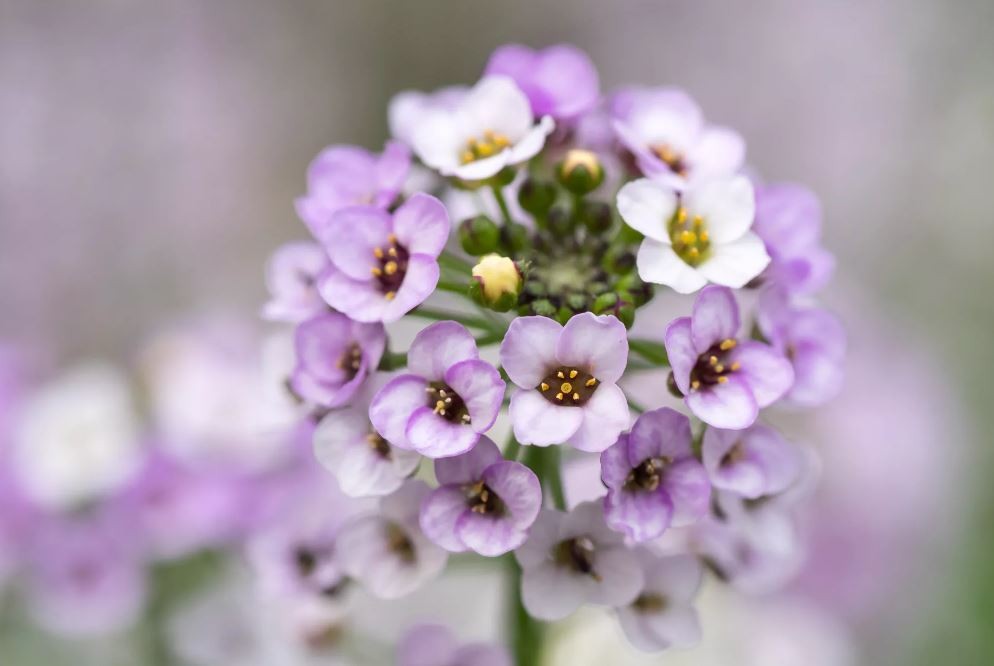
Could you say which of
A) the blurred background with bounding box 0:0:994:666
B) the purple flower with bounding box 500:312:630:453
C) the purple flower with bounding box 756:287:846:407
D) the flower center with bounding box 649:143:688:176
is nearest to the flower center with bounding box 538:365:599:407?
the purple flower with bounding box 500:312:630:453

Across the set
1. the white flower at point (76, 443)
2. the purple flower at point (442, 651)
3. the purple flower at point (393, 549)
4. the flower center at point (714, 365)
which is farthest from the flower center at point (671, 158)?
the white flower at point (76, 443)

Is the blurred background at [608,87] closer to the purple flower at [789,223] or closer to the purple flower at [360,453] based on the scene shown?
the purple flower at [789,223]

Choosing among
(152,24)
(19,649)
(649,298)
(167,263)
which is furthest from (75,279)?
(649,298)

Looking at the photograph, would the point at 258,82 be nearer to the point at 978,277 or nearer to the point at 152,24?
the point at 152,24

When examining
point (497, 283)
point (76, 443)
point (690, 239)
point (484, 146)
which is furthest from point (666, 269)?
point (76, 443)

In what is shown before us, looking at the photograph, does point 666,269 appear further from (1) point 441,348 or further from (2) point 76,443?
(2) point 76,443

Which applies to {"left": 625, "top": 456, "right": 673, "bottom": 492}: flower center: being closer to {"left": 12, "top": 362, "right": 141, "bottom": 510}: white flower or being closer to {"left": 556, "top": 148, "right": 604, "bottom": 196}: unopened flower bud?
{"left": 556, "top": 148, "right": 604, "bottom": 196}: unopened flower bud

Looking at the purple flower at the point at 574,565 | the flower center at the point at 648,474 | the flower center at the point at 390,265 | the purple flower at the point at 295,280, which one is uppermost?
the flower center at the point at 390,265
